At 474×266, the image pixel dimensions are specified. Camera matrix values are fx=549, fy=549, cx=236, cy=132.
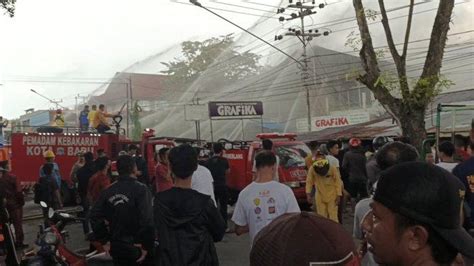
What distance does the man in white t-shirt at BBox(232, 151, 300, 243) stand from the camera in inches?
184

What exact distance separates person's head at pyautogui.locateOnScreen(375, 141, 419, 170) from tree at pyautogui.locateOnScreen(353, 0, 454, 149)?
4581mm

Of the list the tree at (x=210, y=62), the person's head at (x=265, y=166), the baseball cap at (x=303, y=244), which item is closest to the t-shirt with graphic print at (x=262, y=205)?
the person's head at (x=265, y=166)

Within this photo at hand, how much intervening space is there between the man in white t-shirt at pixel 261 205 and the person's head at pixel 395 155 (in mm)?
1118

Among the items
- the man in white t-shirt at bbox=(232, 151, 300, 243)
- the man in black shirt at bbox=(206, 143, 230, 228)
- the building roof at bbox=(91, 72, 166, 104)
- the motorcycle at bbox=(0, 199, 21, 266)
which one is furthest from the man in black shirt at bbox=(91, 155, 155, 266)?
the building roof at bbox=(91, 72, 166, 104)

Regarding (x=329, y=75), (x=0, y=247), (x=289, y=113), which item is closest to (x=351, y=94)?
(x=329, y=75)

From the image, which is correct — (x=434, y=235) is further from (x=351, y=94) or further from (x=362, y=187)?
(x=351, y=94)

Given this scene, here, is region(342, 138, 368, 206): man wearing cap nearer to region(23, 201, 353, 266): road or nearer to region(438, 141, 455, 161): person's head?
region(23, 201, 353, 266): road

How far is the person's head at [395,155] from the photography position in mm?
3709

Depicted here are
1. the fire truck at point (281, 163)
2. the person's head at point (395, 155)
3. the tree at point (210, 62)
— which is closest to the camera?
the person's head at point (395, 155)

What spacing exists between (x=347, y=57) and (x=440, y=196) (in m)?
46.2

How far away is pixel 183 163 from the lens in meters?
4.02

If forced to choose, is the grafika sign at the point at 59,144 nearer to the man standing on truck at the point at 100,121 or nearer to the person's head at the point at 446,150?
the man standing on truck at the point at 100,121

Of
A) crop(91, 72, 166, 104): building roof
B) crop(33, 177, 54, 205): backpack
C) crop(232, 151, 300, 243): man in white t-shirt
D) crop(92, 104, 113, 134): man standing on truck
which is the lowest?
crop(33, 177, 54, 205): backpack

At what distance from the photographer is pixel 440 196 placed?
1.47 m
